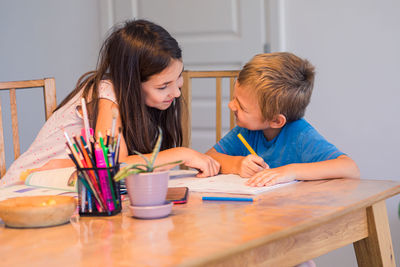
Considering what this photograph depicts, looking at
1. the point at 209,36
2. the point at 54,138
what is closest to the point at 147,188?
the point at 54,138

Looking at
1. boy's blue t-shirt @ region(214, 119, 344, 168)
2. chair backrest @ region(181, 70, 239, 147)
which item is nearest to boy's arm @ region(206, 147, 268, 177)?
boy's blue t-shirt @ region(214, 119, 344, 168)

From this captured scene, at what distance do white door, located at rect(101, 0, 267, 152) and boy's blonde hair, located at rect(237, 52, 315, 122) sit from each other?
116 cm

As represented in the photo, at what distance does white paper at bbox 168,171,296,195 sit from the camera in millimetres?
1187

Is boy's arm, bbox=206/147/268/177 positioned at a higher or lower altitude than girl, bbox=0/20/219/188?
lower

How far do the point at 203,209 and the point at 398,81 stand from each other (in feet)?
5.43

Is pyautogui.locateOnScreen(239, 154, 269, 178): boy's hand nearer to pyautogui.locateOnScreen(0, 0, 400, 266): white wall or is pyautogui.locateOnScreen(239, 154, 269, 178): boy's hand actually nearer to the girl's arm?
the girl's arm

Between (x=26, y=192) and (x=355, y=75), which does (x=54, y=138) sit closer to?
(x=26, y=192)

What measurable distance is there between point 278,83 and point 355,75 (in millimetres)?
1048

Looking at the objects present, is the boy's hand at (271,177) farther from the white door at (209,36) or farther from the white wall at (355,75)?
the white door at (209,36)

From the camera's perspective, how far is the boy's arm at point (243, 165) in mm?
1397

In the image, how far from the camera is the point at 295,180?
4.32 feet

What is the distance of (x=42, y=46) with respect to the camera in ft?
11.3

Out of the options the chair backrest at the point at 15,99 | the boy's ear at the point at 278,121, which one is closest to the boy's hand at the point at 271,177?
the boy's ear at the point at 278,121

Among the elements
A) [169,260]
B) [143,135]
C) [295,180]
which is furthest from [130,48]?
[169,260]
